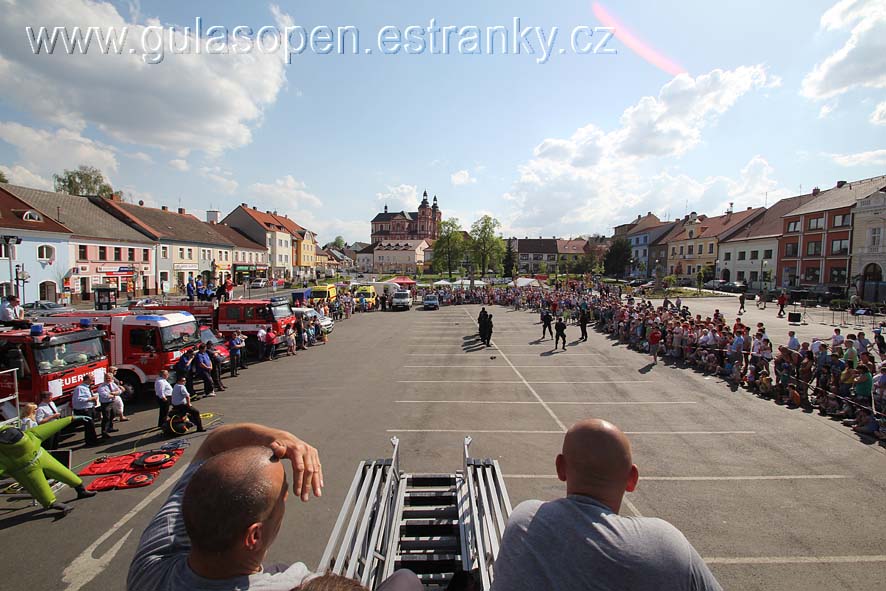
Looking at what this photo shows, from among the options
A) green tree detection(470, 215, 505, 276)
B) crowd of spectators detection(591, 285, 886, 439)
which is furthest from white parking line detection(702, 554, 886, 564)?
green tree detection(470, 215, 505, 276)

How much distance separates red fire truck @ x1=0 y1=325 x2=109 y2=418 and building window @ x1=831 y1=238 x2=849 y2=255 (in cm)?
6401

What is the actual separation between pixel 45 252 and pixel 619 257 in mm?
Answer: 84866

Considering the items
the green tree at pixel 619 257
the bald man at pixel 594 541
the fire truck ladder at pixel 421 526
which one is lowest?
the fire truck ladder at pixel 421 526

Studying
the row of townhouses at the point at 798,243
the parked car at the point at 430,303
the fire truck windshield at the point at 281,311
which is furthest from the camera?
the row of townhouses at the point at 798,243

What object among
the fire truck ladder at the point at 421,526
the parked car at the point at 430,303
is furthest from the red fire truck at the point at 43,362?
the parked car at the point at 430,303

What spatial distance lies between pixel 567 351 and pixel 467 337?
614cm

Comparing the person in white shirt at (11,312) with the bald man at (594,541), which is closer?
the bald man at (594,541)

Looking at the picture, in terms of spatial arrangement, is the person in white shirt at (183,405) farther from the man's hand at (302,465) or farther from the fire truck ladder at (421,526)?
the man's hand at (302,465)

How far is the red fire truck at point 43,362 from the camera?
10148 mm

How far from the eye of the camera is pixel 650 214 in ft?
345

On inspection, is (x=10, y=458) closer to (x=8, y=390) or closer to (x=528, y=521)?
(x=8, y=390)

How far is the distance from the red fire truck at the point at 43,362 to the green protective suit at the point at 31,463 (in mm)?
4242

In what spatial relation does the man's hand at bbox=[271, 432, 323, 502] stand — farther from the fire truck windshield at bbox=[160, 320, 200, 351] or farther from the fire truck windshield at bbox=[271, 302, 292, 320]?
the fire truck windshield at bbox=[271, 302, 292, 320]

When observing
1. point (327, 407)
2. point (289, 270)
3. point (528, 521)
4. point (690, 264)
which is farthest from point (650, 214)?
point (528, 521)
